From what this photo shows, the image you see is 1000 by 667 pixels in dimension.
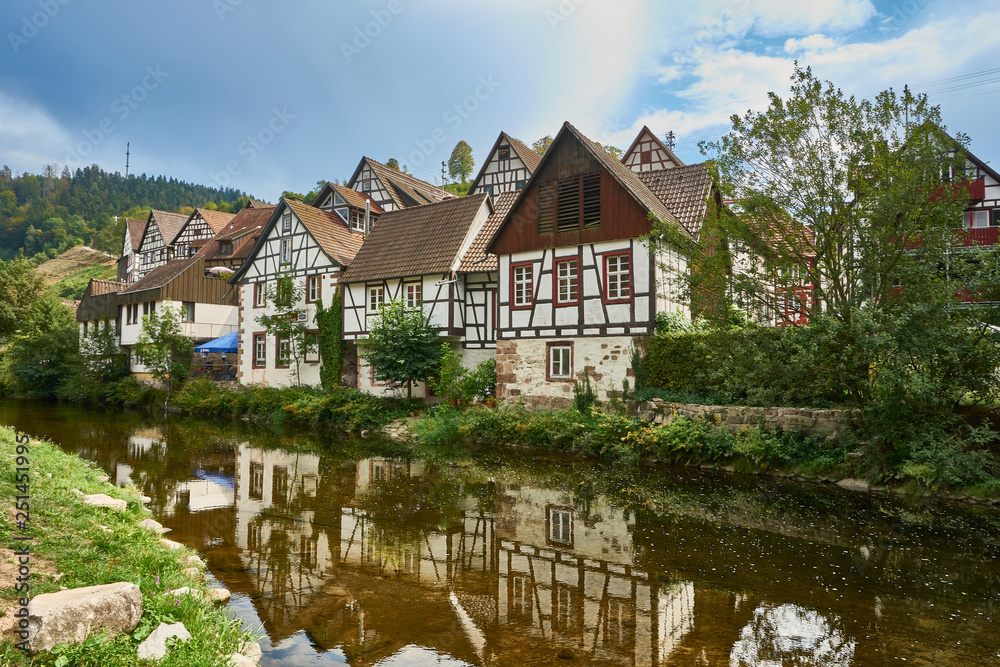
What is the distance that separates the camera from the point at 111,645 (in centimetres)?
390

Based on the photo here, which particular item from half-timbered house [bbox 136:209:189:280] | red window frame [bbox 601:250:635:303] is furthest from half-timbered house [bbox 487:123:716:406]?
half-timbered house [bbox 136:209:189:280]

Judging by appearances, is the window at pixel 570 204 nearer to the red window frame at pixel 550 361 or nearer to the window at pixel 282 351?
the red window frame at pixel 550 361

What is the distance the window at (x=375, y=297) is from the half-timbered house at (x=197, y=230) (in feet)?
84.5

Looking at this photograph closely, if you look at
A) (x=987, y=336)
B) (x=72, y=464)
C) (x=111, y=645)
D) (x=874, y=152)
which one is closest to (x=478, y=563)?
(x=111, y=645)

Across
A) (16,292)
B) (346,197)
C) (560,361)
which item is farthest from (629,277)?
(16,292)

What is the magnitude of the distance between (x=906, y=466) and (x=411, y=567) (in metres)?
8.92

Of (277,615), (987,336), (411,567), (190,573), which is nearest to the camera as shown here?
(277,615)

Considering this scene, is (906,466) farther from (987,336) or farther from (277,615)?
(277,615)

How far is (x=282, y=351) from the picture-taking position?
26.8 metres

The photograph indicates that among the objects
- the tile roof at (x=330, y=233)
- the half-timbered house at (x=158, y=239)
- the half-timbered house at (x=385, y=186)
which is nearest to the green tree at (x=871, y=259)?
the tile roof at (x=330, y=233)

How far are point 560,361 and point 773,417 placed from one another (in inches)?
267

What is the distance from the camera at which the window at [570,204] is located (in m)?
18.3

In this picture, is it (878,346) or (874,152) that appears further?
(874,152)

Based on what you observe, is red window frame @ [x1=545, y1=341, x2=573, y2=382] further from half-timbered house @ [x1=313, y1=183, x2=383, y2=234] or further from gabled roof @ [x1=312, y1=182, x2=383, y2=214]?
gabled roof @ [x1=312, y1=182, x2=383, y2=214]
